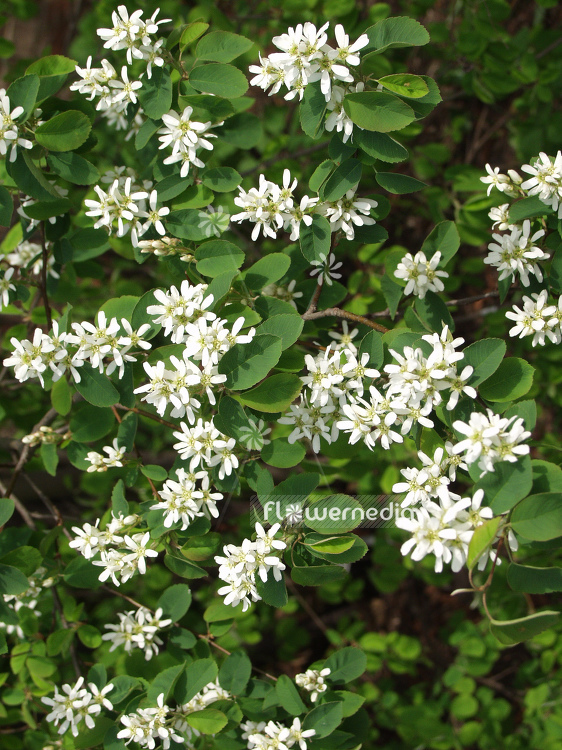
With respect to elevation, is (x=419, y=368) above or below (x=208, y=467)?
above

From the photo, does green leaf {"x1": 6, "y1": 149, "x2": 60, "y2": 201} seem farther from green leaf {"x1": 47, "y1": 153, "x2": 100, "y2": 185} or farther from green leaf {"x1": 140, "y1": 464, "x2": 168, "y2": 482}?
green leaf {"x1": 140, "y1": 464, "x2": 168, "y2": 482}

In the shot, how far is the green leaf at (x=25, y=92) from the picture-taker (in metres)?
2.19

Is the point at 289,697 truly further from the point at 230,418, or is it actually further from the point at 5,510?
the point at 5,510

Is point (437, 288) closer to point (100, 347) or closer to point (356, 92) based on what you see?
point (356, 92)

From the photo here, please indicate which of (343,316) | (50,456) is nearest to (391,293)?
(343,316)

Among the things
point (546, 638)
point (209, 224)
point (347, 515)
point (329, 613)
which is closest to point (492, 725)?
point (546, 638)

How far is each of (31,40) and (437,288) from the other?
5.89 m

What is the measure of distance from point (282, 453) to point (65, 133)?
1.51 metres

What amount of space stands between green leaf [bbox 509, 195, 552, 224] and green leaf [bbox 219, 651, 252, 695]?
213cm

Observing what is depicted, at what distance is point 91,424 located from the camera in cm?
253

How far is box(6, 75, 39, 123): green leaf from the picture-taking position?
219 cm

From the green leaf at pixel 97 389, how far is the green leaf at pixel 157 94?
1.05 metres

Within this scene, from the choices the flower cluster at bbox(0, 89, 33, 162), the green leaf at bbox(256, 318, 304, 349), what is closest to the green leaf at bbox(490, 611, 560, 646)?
the green leaf at bbox(256, 318, 304, 349)

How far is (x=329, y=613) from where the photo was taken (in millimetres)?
4938
